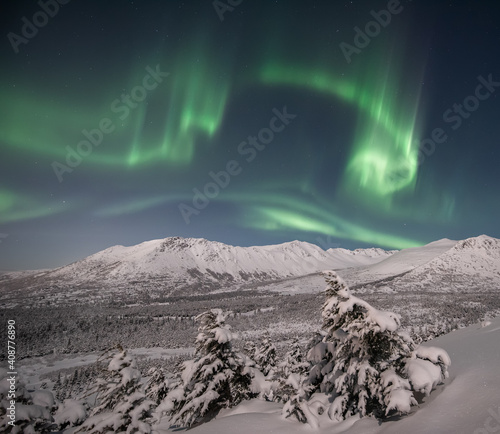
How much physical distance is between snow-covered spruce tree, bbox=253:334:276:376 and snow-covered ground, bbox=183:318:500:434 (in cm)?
1743

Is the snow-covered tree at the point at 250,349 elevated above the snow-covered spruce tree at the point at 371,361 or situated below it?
below

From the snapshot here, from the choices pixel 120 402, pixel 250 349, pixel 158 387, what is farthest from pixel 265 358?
pixel 120 402

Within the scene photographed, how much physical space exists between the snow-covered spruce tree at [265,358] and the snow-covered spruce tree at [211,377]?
15309 millimetres

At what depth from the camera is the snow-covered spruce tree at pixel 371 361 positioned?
7.95m

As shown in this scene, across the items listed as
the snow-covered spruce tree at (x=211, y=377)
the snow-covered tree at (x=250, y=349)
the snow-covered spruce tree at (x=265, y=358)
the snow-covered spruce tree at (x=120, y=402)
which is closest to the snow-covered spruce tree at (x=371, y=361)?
the snow-covered spruce tree at (x=211, y=377)

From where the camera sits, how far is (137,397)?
10289mm

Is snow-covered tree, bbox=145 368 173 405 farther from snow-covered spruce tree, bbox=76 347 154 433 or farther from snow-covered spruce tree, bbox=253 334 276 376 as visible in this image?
snow-covered spruce tree, bbox=76 347 154 433

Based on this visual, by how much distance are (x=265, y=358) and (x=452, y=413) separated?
24399mm

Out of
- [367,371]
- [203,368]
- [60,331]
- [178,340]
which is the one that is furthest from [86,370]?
[367,371]

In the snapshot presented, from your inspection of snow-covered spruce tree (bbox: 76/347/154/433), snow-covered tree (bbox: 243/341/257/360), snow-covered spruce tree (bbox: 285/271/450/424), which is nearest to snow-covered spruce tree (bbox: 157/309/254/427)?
snow-covered spruce tree (bbox: 76/347/154/433)

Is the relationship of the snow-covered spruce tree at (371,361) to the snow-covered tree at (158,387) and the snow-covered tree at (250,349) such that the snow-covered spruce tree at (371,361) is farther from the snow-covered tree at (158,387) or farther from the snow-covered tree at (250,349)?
the snow-covered tree at (158,387)

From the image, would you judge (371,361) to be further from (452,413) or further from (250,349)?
(250,349)

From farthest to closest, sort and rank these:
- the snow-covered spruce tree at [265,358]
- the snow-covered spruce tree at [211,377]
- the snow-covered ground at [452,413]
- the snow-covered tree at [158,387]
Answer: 1. the snow-covered tree at [158,387]
2. the snow-covered spruce tree at [265,358]
3. the snow-covered spruce tree at [211,377]
4. the snow-covered ground at [452,413]

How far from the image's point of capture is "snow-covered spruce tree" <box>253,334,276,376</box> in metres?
28.2
